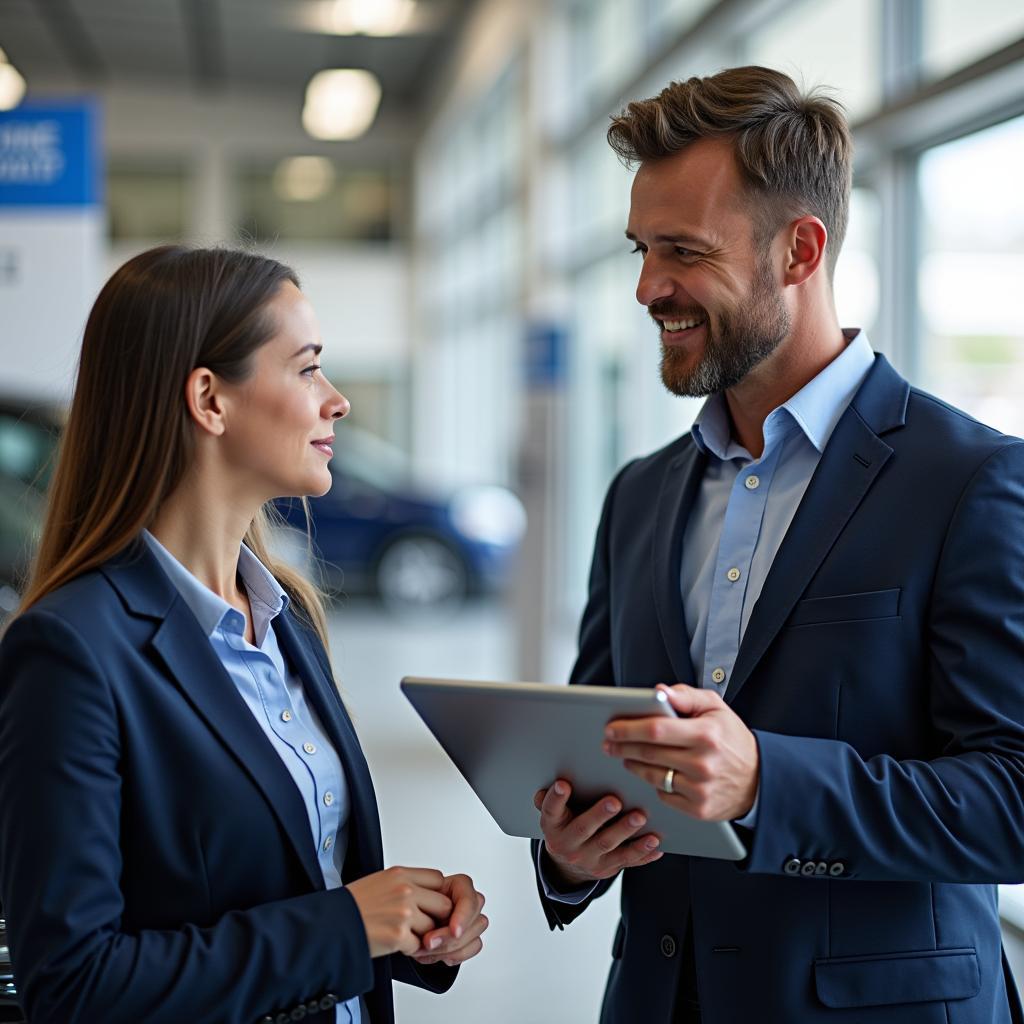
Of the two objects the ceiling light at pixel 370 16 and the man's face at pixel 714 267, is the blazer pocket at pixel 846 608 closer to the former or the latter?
the man's face at pixel 714 267

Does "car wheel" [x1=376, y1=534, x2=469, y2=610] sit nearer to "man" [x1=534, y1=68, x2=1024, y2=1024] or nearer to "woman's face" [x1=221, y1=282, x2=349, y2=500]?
"man" [x1=534, y1=68, x2=1024, y2=1024]

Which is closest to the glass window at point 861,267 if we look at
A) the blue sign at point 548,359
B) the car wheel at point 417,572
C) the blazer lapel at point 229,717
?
the blue sign at point 548,359

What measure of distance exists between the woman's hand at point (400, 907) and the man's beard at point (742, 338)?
2.24 ft

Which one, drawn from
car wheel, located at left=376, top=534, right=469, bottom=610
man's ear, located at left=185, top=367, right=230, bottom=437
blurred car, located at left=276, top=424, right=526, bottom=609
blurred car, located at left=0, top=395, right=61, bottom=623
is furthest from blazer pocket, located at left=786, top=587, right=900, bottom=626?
car wheel, located at left=376, top=534, right=469, bottom=610


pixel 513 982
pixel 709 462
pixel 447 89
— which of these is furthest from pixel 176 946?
pixel 447 89

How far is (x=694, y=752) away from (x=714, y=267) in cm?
67

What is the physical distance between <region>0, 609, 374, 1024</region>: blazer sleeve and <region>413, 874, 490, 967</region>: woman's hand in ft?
0.43

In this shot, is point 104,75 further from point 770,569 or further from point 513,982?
point 770,569

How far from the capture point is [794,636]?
1401 millimetres

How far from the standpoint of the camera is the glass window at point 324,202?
14.3 meters

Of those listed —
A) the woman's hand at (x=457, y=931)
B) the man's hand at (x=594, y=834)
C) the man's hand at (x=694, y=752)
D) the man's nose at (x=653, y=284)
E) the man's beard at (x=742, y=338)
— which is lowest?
the woman's hand at (x=457, y=931)

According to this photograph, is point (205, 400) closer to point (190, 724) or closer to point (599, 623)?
point (190, 724)

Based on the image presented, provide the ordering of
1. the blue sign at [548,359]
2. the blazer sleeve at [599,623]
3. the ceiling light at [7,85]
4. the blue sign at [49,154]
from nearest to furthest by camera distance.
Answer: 1. the blazer sleeve at [599,623]
2. the blue sign at [49,154]
3. the blue sign at [548,359]
4. the ceiling light at [7,85]

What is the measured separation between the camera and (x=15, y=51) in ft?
39.0
